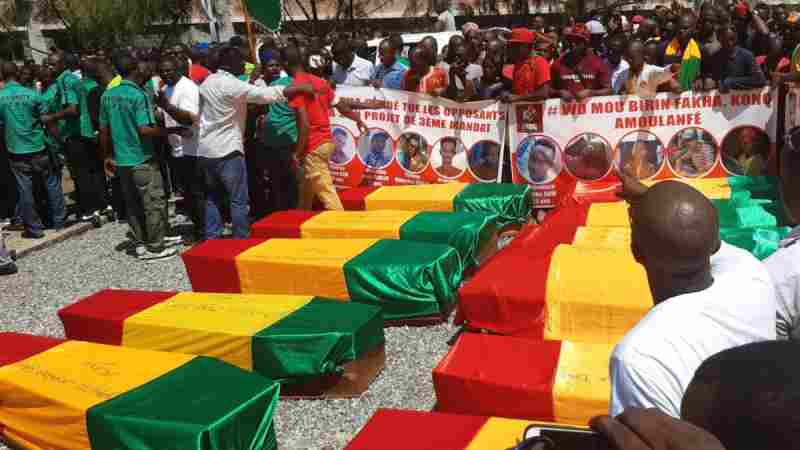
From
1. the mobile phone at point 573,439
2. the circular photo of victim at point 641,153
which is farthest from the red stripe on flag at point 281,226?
the mobile phone at point 573,439

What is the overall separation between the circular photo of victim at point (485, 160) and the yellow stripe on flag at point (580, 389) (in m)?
4.48

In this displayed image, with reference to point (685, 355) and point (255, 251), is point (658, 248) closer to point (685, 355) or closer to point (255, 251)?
point (685, 355)

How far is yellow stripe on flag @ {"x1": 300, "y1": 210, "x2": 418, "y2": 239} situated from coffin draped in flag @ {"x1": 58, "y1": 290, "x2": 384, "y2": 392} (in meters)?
1.55

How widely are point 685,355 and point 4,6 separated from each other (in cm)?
3913

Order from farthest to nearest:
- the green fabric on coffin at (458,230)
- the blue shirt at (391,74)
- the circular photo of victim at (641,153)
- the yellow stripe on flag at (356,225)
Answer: the blue shirt at (391,74), the circular photo of victim at (641,153), the yellow stripe on flag at (356,225), the green fabric on coffin at (458,230)

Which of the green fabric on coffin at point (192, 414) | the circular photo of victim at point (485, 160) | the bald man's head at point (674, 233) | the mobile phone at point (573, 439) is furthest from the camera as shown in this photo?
the circular photo of victim at point (485, 160)

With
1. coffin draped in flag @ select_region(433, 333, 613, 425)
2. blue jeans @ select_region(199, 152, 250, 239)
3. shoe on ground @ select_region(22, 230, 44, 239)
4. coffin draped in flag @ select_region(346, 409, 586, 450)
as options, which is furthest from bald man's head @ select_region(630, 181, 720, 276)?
shoe on ground @ select_region(22, 230, 44, 239)

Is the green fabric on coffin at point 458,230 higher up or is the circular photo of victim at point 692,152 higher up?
the circular photo of victim at point 692,152

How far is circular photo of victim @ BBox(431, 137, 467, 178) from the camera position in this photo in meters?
8.10

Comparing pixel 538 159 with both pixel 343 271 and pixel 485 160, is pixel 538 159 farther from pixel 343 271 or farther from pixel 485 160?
Answer: pixel 343 271

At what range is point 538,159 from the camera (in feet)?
25.5

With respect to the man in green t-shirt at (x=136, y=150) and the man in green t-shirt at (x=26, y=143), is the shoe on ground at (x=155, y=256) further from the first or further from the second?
the man in green t-shirt at (x=26, y=143)

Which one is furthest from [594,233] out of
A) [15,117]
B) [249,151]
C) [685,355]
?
[15,117]

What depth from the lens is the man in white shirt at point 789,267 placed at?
7.57 feet
